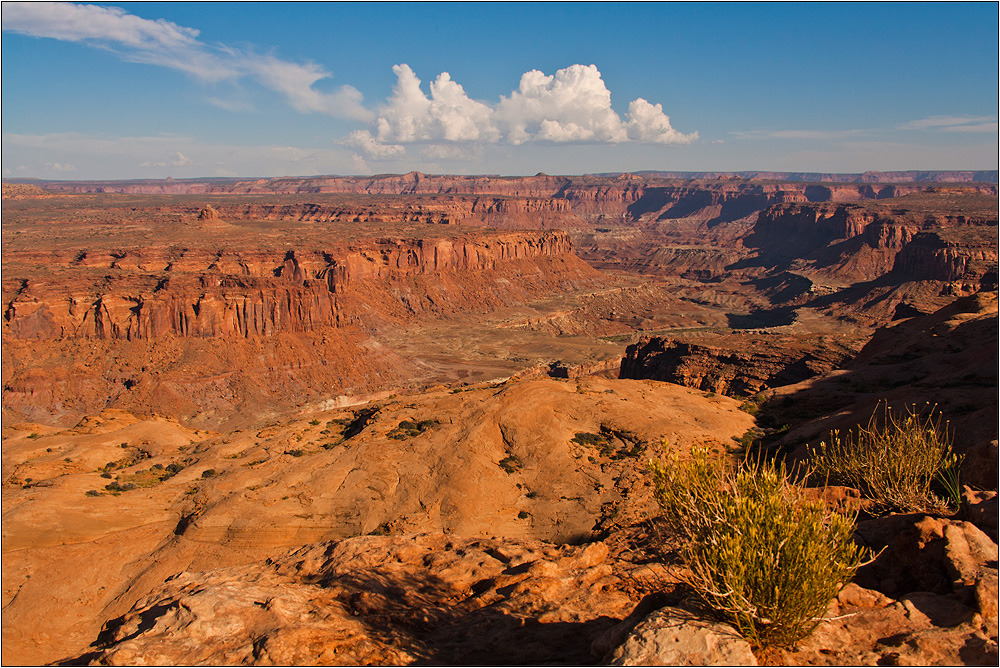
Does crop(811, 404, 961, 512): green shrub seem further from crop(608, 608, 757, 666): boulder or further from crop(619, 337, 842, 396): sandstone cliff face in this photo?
crop(619, 337, 842, 396): sandstone cliff face

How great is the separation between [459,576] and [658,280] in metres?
150

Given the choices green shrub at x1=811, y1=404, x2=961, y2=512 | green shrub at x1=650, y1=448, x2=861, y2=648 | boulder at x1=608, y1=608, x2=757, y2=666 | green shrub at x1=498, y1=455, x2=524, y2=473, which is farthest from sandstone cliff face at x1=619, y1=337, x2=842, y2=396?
boulder at x1=608, y1=608, x2=757, y2=666

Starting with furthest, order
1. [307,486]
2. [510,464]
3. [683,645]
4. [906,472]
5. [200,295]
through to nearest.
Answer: [200,295]
[510,464]
[307,486]
[906,472]
[683,645]

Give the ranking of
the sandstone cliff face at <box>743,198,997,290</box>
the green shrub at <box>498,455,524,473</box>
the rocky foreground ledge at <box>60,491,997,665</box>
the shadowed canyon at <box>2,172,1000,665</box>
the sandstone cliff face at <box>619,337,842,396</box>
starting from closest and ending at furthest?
the rocky foreground ledge at <box>60,491,997,665</box> → the shadowed canyon at <box>2,172,1000,665</box> → the green shrub at <box>498,455,524,473</box> → the sandstone cliff face at <box>619,337,842,396</box> → the sandstone cliff face at <box>743,198,997,290</box>

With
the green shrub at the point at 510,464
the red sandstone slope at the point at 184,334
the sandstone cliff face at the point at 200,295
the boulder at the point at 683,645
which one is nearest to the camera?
the boulder at the point at 683,645

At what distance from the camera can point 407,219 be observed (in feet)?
579

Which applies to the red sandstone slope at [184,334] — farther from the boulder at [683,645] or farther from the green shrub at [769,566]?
the green shrub at [769,566]

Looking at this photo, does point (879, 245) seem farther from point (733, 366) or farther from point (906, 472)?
point (906, 472)

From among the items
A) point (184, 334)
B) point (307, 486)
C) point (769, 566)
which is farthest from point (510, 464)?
point (184, 334)

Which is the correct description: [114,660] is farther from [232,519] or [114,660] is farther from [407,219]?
[407,219]

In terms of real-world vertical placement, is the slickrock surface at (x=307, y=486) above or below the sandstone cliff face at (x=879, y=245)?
below

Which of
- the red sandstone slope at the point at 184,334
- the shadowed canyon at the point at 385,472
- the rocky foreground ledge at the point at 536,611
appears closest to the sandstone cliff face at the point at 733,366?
the shadowed canyon at the point at 385,472

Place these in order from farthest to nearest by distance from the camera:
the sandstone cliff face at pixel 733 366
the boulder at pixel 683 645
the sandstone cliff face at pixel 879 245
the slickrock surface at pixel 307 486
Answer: the sandstone cliff face at pixel 879 245 < the sandstone cliff face at pixel 733 366 < the slickrock surface at pixel 307 486 < the boulder at pixel 683 645

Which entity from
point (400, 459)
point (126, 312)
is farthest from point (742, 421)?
point (126, 312)
